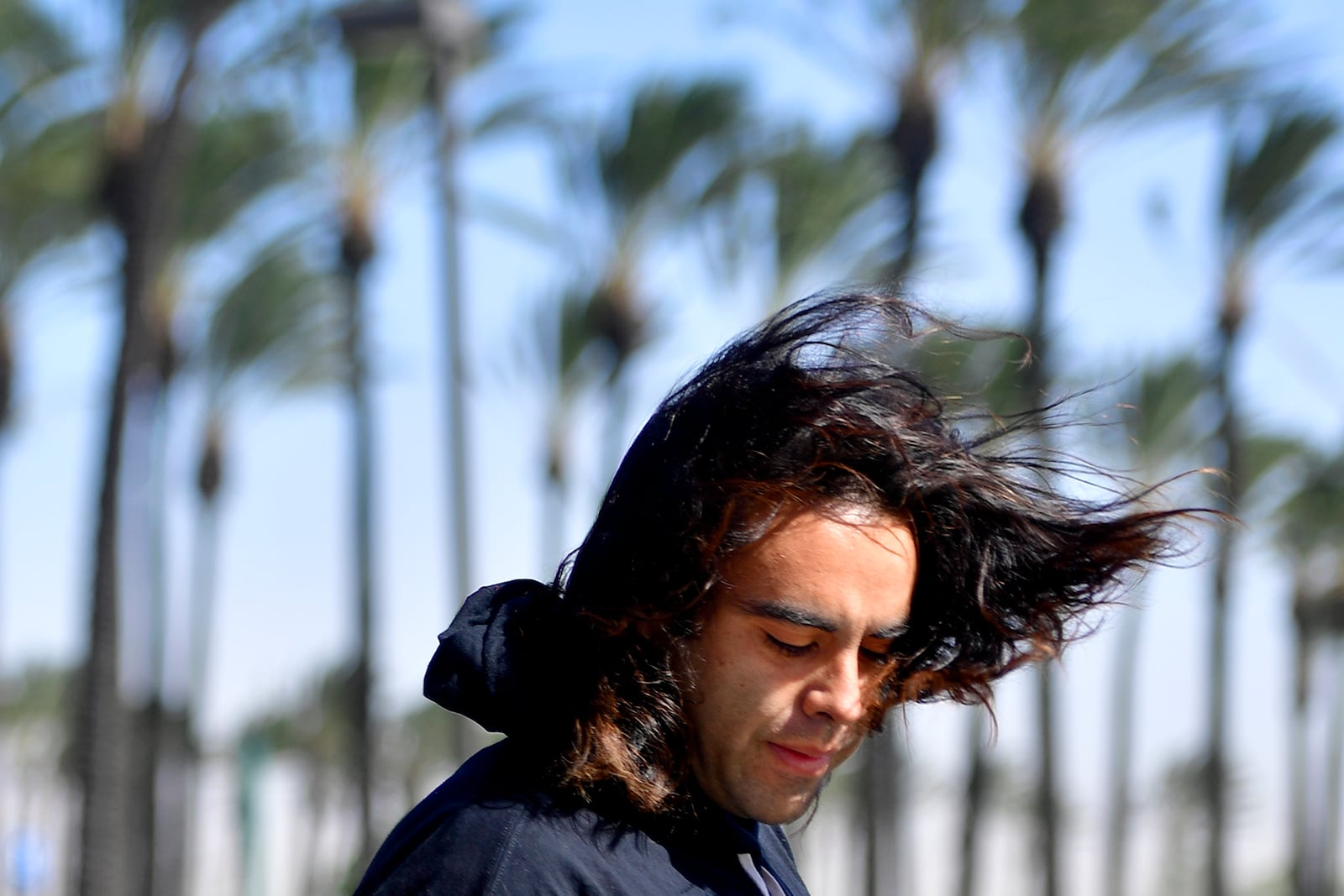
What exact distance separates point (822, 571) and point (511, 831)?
447mm

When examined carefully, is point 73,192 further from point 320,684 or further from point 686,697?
point 320,684

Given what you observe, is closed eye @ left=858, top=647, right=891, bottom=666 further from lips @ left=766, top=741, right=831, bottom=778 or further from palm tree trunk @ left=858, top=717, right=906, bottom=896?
palm tree trunk @ left=858, top=717, right=906, bottom=896

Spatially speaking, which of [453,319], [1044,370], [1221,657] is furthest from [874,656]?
[1221,657]

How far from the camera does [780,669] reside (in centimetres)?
190

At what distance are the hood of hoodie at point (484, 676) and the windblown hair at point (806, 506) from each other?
0.16 feet

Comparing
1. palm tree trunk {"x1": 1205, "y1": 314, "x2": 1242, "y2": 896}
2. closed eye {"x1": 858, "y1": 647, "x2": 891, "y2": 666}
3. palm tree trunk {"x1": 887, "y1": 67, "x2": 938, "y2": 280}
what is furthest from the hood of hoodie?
palm tree trunk {"x1": 1205, "y1": 314, "x2": 1242, "y2": 896}

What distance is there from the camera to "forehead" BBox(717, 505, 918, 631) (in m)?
1.90

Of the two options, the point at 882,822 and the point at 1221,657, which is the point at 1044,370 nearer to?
the point at 882,822

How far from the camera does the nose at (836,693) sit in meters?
1.90

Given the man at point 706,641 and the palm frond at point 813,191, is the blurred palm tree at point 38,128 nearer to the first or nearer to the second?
the palm frond at point 813,191

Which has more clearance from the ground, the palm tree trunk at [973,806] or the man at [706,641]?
the man at [706,641]

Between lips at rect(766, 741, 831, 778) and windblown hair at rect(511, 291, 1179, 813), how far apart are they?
10 cm

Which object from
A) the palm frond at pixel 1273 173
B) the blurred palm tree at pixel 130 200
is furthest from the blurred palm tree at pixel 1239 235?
the blurred palm tree at pixel 130 200

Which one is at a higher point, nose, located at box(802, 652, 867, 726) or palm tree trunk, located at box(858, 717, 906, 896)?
nose, located at box(802, 652, 867, 726)
